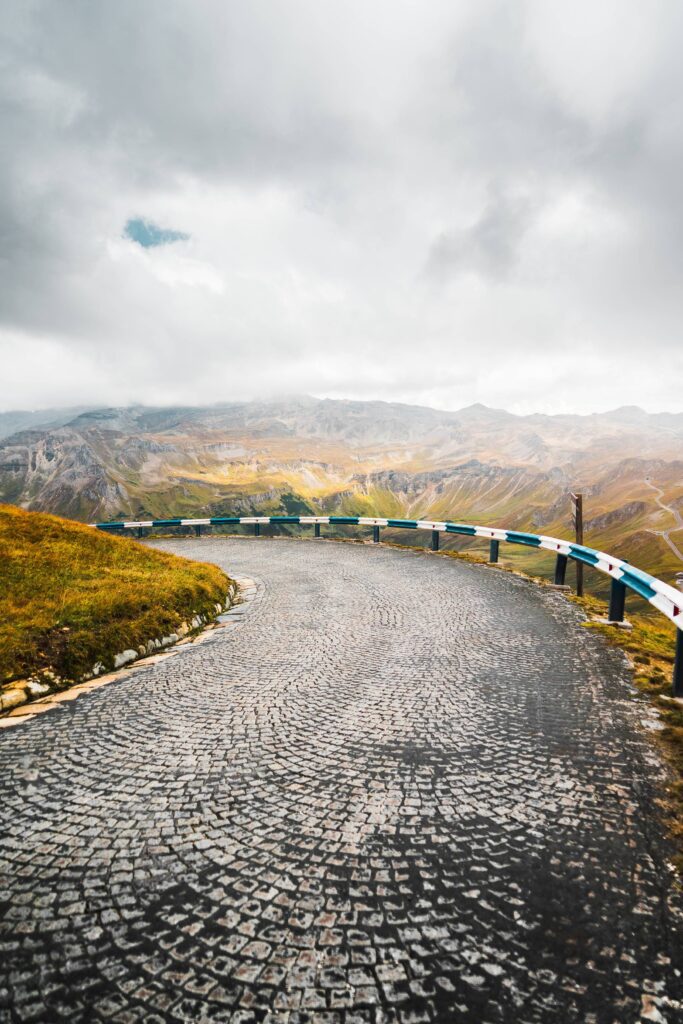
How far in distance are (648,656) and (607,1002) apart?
615 cm

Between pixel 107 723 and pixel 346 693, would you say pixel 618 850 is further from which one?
pixel 107 723

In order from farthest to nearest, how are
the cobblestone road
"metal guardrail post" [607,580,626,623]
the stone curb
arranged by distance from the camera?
"metal guardrail post" [607,580,626,623], the stone curb, the cobblestone road

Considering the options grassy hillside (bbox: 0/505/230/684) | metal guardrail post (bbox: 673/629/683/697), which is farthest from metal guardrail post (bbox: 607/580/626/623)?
grassy hillside (bbox: 0/505/230/684)

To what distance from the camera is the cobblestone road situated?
2537 millimetres

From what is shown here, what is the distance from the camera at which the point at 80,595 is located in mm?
9258

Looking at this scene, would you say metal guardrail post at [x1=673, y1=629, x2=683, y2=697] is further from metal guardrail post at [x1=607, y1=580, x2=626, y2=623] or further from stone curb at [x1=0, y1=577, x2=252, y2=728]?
stone curb at [x1=0, y1=577, x2=252, y2=728]

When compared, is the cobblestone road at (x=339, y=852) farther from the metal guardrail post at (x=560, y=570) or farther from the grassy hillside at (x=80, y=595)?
the metal guardrail post at (x=560, y=570)

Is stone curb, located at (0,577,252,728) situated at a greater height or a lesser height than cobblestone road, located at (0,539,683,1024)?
lesser

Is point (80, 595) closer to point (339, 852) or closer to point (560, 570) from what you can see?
point (339, 852)

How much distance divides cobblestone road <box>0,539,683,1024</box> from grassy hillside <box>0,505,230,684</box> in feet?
4.21

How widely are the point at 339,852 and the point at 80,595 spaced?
7724 millimetres

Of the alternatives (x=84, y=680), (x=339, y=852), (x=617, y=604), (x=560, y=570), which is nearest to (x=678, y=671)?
(x=617, y=604)

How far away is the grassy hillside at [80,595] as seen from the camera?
292 inches

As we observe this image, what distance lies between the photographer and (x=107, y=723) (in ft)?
18.7
